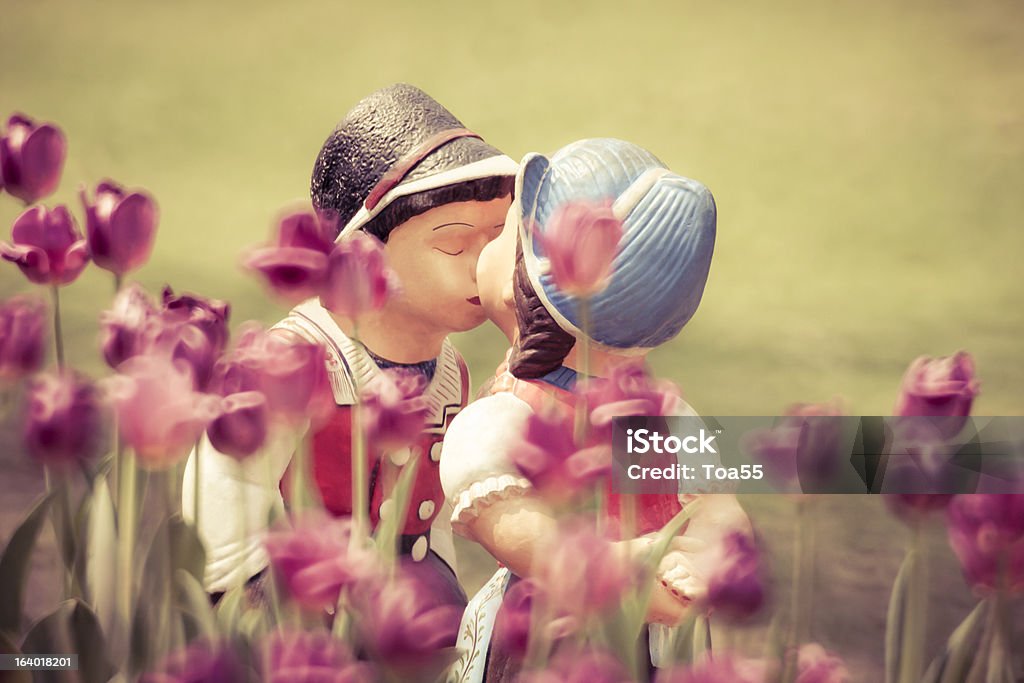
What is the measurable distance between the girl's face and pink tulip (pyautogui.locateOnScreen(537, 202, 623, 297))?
0.91 ft

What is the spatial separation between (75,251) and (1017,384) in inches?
41.3

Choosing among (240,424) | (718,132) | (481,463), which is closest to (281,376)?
(240,424)

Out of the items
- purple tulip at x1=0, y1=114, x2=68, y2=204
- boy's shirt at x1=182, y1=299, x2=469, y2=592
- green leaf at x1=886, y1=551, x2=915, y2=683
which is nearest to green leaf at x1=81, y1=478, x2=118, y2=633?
boy's shirt at x1=182, y1=299, x2=469, y2=592

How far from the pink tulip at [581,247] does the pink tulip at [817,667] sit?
24 centimetres

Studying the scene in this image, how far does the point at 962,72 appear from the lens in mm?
1369

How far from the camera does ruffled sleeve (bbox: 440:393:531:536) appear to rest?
83 centimetres

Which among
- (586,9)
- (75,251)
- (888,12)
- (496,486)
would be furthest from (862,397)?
(75,251)

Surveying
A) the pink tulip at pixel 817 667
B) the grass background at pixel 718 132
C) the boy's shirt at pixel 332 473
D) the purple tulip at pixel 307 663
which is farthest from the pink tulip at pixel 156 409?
the grass background at pixel 718 132

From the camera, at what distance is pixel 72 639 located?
0.66m

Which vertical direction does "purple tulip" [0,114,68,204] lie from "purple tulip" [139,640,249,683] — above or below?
above

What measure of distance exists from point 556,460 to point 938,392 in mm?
209

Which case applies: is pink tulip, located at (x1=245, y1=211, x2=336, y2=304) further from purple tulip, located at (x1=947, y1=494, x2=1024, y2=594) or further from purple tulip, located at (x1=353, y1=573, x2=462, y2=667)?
purple tulip, located at (x1=947, y1=494, x2=1024, y2=594)

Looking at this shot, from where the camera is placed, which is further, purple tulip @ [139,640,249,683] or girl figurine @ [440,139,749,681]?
girl figurine @ [440,139,749,681]

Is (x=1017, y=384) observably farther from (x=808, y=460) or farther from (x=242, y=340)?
(x=242, y=340)
